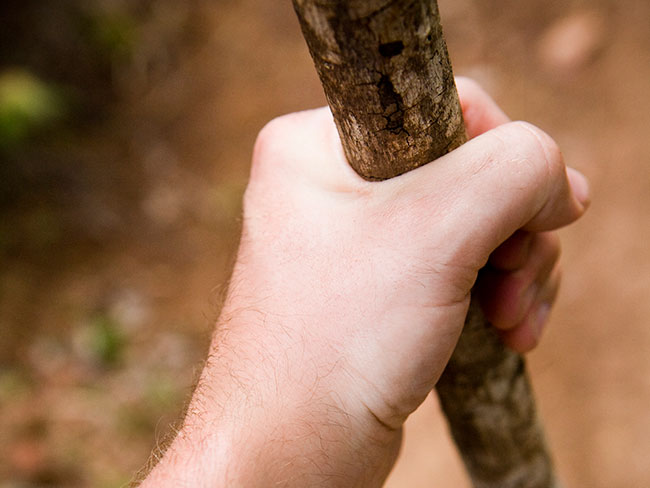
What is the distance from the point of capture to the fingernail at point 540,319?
40.9 inches

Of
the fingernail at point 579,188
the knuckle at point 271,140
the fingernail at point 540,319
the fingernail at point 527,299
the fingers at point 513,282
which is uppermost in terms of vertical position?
the knuckle at point 271,140

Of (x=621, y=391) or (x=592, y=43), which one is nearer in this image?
(x=621, y=391)

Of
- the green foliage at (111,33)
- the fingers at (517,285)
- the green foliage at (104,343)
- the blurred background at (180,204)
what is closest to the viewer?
the fingers at (517,285)

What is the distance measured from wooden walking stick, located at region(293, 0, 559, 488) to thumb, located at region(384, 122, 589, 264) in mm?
27

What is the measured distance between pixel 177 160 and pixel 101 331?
44.2 inches

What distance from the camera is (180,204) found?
3393 mm

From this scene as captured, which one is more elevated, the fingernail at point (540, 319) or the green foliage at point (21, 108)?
the green foliage at point (21, 108)

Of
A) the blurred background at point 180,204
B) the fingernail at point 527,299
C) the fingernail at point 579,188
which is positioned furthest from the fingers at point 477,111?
the blurred background at point 180,204

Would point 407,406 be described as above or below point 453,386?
above

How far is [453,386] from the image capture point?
990 millimetres

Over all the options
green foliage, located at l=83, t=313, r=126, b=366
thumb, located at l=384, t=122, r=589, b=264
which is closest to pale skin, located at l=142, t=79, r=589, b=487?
thumb, located at l=384, t=122, r=589, b=264

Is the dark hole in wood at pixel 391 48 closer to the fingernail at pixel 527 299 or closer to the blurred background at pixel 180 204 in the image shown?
the fingernail at pixel 527 299

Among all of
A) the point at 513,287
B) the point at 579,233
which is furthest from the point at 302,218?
the point at 579,233

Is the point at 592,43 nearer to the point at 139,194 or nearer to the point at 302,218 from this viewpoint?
the point at 139,194
